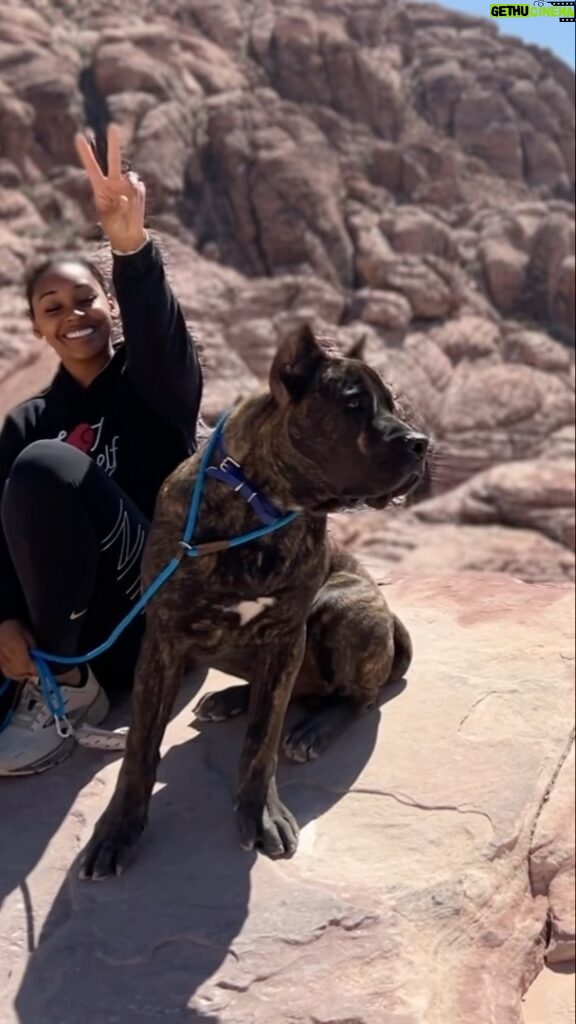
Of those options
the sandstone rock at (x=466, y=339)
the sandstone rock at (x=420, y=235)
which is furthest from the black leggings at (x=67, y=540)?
the sandstone rock at (x=420, y=235)

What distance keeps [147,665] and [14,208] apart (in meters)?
19.5

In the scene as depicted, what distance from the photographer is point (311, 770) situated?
8.94ft

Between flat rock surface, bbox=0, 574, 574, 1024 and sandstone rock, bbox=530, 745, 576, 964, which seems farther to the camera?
sandstone rock, bbox=530, 745, 576, 964

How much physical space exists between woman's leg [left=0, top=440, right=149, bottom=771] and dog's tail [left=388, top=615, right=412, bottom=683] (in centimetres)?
86

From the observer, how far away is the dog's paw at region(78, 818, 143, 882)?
7.43ft

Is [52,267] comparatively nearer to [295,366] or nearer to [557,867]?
[295,366]

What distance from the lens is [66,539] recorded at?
2445mm

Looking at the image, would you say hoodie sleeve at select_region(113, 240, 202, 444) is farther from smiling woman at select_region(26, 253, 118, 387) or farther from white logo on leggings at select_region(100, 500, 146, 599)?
white logo on leggings at select_region(100, 500, 146, 599)

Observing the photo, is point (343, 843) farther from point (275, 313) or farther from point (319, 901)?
point (275, 313)

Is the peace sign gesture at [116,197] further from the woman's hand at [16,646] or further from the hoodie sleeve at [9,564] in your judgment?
the woman's hand at [16,646]

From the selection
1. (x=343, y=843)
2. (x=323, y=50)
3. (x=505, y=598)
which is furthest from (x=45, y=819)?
(x=323, y=50)

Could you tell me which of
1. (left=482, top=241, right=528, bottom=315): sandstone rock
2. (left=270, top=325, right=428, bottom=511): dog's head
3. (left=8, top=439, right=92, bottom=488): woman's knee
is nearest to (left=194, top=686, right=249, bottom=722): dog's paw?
(left=8, top=439, right=92, bottom=488): woman's knee

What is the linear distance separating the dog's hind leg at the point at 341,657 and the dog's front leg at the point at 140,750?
0.54 metres

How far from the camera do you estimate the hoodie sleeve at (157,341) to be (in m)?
2.52
